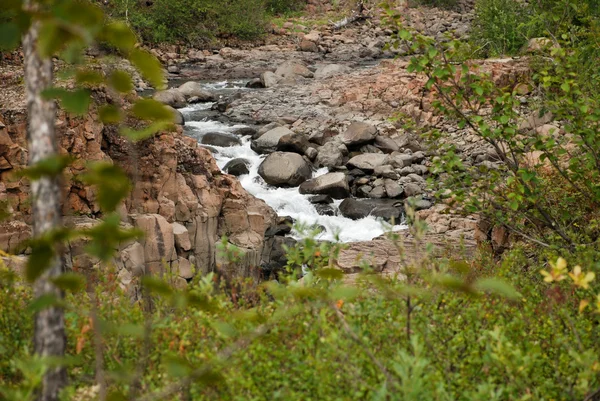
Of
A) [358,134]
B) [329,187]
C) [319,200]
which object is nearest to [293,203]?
[319,200]

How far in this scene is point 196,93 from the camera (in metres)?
25.7

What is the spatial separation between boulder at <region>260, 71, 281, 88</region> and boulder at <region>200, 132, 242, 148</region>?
7530 millimetres

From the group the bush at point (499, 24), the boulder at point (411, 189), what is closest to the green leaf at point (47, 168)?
the boulder at point (411, 189)

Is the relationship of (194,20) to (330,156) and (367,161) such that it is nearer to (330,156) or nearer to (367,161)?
(330,156)

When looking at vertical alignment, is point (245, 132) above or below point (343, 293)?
below

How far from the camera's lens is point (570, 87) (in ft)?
20.4

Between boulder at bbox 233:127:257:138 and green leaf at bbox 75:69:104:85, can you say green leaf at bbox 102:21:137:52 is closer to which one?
green leaf at bbox 75:69:104:85

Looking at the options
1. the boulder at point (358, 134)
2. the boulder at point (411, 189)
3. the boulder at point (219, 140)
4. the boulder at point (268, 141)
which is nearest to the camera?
the boulder at point (411, 189)

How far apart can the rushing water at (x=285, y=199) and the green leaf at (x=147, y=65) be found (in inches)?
456

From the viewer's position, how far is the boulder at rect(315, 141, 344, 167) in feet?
64.4

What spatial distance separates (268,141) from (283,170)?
2311 millimetres

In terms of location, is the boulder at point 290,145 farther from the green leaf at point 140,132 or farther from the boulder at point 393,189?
the green leaf at point 140,132

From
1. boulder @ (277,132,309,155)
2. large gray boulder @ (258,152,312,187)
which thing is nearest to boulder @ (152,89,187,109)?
boulder @ (277,132,309,155)

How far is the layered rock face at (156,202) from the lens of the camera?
9.82m
